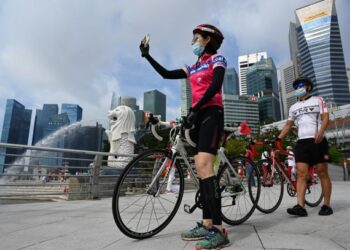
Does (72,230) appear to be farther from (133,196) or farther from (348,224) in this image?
(348,224)

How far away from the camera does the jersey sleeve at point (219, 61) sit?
2.74 metres

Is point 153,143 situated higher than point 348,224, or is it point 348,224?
point 153,143

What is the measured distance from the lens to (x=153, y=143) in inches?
1746

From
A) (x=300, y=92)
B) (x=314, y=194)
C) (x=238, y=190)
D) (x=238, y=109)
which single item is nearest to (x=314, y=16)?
(x=238, y=109)

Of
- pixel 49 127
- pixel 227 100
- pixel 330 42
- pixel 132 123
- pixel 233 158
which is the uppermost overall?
pixel 330 42

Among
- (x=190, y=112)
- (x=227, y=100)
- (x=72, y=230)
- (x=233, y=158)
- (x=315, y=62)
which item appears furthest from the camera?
(x=315, y=62)

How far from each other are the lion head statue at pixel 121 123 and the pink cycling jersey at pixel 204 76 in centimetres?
1365

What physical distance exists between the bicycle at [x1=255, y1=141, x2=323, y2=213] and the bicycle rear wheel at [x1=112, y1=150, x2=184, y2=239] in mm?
1623

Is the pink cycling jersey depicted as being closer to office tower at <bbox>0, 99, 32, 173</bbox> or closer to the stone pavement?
the stone pavement

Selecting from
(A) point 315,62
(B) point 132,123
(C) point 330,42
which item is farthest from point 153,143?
(C) point 330,42

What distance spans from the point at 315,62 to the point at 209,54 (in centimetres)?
14682

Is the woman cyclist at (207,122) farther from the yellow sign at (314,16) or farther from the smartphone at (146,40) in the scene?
the yellow sign at (314,16)

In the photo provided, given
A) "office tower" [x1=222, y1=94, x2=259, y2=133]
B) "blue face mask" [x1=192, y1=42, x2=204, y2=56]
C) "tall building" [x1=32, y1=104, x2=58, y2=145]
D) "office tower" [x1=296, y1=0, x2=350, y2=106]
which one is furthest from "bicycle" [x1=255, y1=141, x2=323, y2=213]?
"office tower" [x1=296, y1=0, x2=350, y2=106]

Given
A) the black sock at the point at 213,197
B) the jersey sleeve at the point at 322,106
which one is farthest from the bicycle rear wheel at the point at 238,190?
the jersey sleeve at the point at 322,106
